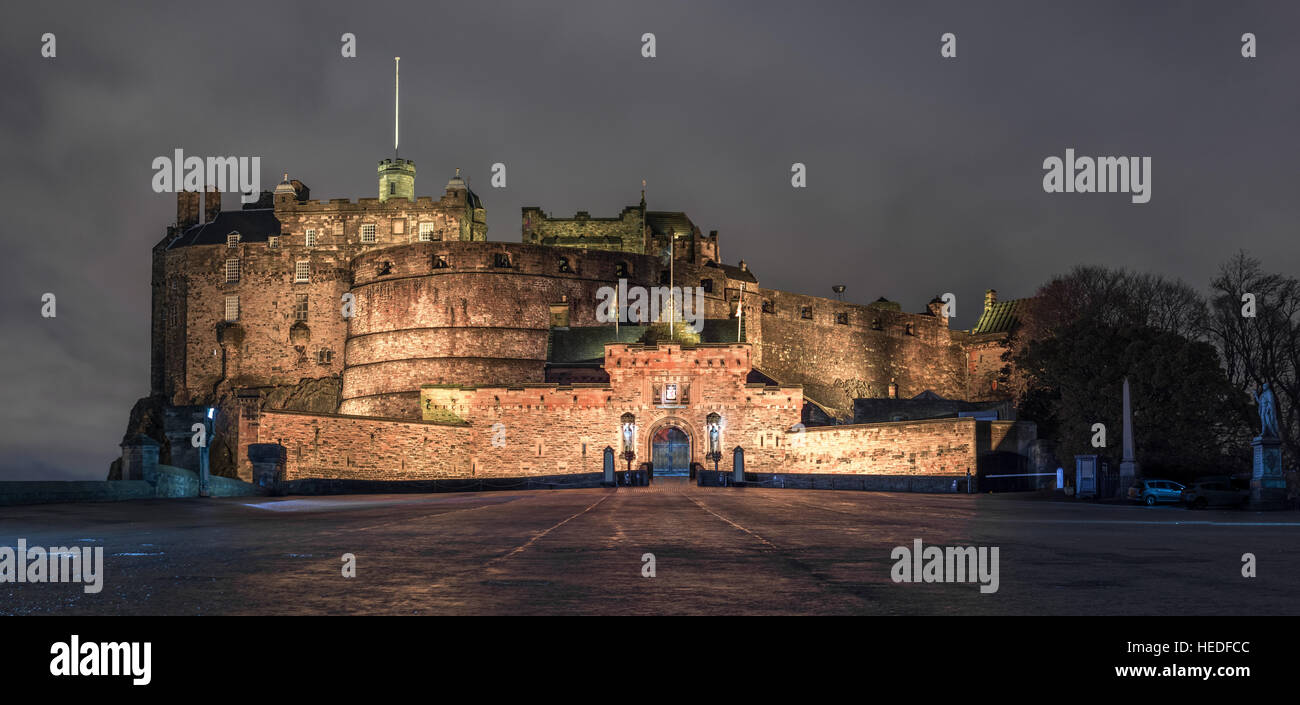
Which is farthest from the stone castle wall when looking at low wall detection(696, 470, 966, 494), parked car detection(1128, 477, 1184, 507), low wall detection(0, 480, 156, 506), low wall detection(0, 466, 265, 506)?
low wall detection(0, 480, 156, 506)

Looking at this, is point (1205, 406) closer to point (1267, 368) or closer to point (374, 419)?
point (1267, 368)

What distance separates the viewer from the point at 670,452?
178 ft

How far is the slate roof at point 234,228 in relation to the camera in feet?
238

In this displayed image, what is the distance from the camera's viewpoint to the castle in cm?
4841

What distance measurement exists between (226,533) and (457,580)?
677 cm

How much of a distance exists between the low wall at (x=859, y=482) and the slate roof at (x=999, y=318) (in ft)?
151

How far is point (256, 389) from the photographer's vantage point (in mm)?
68000

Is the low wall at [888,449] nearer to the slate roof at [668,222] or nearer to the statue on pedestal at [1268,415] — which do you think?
the statue on pedestal at [1268,415]

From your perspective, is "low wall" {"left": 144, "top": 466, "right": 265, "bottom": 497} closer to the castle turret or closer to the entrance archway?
the entrance archway

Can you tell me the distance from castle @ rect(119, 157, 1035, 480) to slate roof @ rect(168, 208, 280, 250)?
9.5 inches

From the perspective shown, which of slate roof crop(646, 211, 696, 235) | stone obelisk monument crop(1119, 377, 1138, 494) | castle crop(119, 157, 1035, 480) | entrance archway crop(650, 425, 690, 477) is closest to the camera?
stone obelisk monument crop(1119, 377, 1138, 494)
